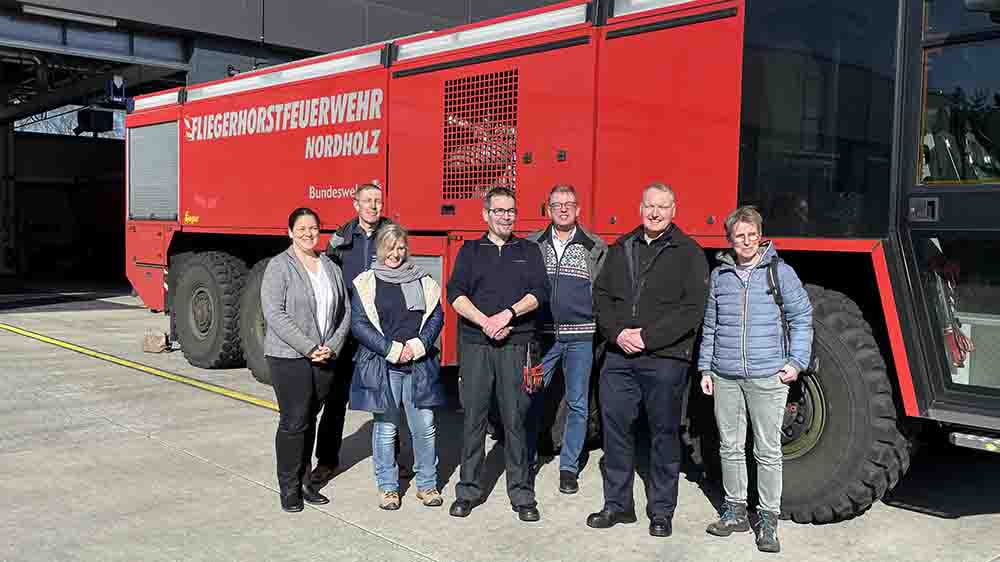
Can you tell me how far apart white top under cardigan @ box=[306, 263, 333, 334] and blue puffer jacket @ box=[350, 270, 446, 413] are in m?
0.15

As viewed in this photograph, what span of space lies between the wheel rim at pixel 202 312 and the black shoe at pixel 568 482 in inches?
207

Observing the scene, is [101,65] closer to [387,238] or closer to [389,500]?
[387,238]

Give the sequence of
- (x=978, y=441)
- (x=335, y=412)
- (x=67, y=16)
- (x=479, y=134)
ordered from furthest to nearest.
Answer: (x=67, y=16)
(x=479, y=134)
(x=335, y=412)
(x=978, y=441)

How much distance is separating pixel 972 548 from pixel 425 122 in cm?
467

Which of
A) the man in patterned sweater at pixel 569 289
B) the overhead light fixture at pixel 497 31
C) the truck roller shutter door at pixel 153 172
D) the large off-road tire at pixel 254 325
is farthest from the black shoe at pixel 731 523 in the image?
the truck roller shutter door at pixel 153 172

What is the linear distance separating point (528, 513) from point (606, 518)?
0.43m

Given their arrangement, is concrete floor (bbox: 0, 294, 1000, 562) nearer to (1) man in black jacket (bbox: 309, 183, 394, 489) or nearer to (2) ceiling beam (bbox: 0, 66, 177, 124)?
(1) man in black jacket (bbox: 309, 183, 394, 489)

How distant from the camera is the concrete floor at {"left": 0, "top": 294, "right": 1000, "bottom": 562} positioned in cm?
468

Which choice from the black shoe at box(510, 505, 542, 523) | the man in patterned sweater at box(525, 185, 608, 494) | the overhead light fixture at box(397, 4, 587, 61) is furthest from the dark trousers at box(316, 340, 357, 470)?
the overhead light fixture at box(397, 4, 587, 61)

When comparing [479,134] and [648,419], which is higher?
[479,134]

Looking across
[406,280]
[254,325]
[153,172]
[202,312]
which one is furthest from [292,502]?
[153,172]

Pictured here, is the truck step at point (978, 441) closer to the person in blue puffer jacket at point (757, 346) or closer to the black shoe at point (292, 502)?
the person in blue puffer jacket at point (757, 346)

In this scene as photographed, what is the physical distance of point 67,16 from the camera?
52.6 ft

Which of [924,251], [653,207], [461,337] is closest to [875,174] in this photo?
[924,251]
